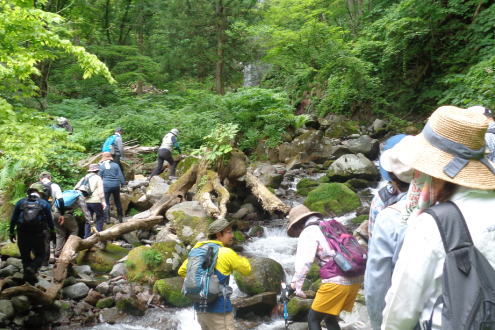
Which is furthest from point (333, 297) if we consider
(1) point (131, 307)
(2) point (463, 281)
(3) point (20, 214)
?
(3) point (20, 214)

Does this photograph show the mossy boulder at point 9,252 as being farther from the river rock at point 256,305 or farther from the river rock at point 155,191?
the river rock at point 256,305

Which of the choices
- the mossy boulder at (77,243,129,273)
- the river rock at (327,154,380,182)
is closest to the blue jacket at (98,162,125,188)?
the mossy boulder at (77,243,129,273)

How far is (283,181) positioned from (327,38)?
33.4 ft

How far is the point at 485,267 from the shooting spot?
1.44m

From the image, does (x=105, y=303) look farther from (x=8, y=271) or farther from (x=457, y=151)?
(x=457, y=151)

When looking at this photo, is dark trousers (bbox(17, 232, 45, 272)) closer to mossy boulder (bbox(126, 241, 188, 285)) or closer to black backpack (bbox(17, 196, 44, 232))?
black backpack (bbox(17, 196, 44, 232))

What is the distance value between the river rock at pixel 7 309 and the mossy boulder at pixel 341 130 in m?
15.2

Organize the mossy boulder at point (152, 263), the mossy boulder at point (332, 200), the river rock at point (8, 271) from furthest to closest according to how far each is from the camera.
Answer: the mossy boulder at point (332, 200) → the mossy boulder at point (152, 263) → the river rock at point (8, 271)

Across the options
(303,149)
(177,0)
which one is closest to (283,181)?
(303,149)

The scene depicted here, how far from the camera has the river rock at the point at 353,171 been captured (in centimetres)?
1256

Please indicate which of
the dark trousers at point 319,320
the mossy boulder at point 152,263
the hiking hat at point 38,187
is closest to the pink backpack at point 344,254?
the dark trousers at point 319,320

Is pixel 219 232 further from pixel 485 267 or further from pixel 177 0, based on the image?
pixel 177 0

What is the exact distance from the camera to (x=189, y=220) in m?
8.30

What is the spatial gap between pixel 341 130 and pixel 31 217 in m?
14.8
